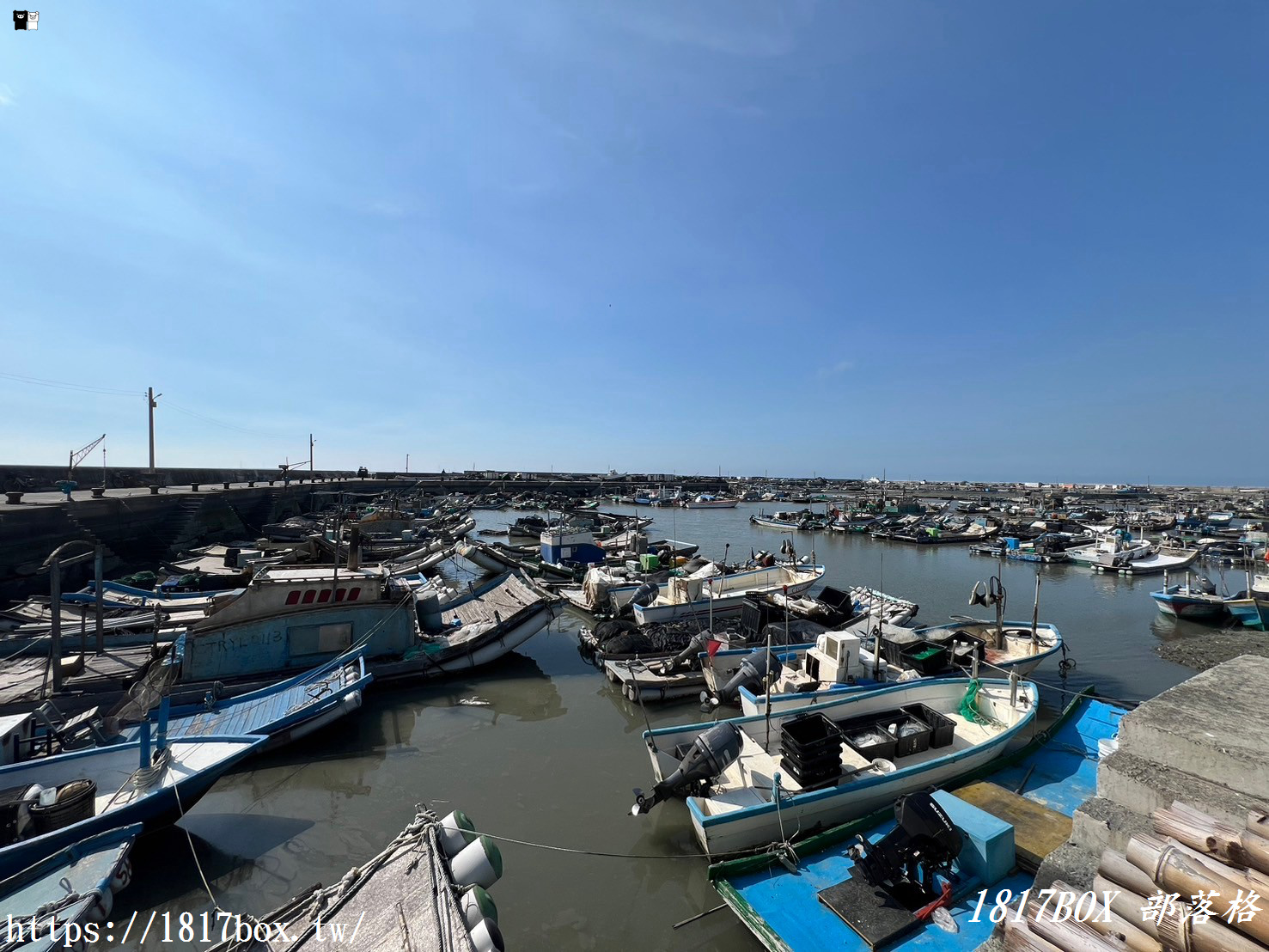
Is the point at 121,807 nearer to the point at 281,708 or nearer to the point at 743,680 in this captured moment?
the point at 281,708

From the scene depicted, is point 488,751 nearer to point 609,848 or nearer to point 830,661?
point 609,848

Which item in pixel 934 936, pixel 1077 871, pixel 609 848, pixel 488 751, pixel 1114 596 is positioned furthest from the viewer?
pixel 1114 596

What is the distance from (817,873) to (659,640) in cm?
1079

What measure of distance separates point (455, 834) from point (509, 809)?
439cm

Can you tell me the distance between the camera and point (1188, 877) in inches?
108

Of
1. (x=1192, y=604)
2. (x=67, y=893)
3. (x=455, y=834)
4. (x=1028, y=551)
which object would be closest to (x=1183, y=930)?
(x=455, y=834)

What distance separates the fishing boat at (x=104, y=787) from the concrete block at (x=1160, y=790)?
11.5 metres

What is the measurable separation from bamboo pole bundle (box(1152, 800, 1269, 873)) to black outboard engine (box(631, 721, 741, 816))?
235 inches

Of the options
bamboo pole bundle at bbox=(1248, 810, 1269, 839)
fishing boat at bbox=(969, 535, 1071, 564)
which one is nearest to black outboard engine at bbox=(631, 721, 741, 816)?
bamboo pole bundle at bbox=(1248, 810, 1269, 839)

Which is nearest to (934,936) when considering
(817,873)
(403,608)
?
(817,873)

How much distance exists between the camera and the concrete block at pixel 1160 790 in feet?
11.5

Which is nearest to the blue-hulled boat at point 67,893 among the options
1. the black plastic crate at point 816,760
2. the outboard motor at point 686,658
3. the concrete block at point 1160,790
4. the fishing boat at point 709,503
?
the black plastic crate at point 816,760

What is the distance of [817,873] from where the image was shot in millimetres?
7258

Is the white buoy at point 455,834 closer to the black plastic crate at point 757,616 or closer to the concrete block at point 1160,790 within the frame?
the concrete block at point 1160,790
